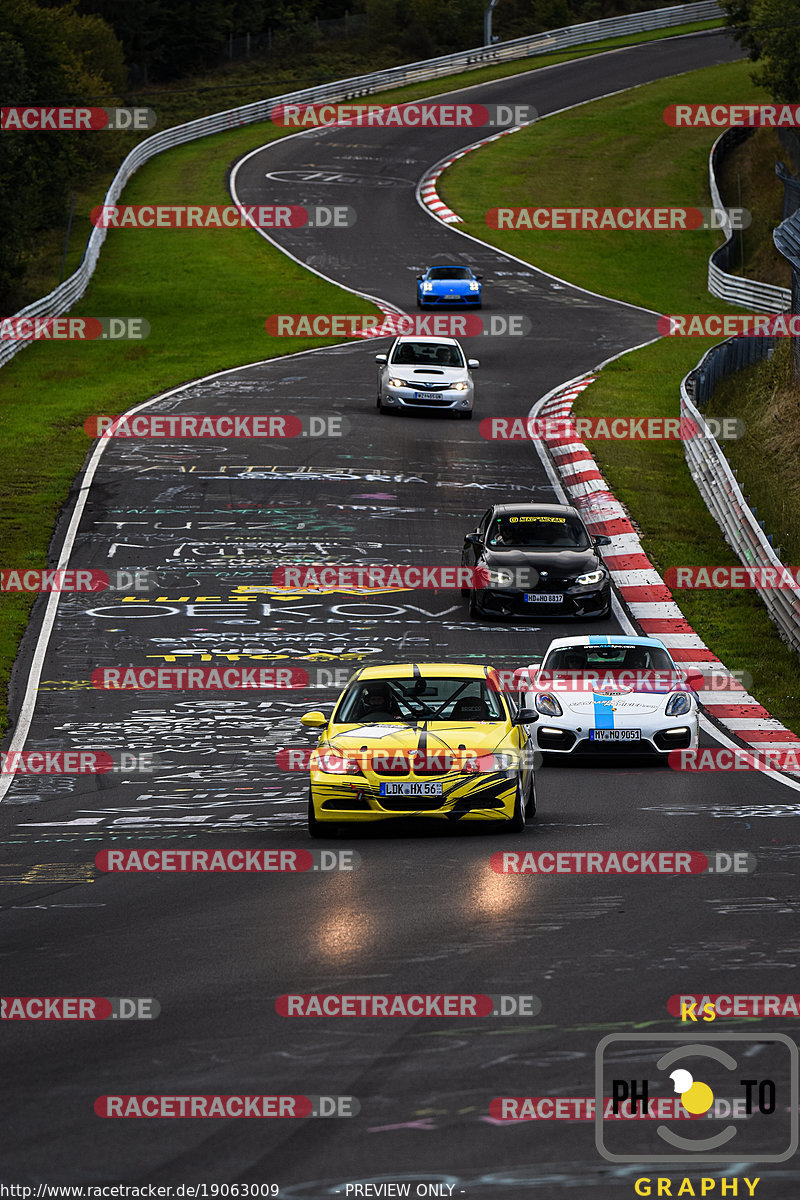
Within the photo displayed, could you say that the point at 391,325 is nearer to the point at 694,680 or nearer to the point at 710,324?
the point at 710,324

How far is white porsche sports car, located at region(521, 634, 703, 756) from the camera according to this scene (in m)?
16.7

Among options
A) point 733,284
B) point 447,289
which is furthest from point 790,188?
point 733,284

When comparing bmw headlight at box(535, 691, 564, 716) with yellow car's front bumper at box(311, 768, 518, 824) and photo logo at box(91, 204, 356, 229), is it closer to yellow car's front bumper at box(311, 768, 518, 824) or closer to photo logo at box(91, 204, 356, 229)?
yellow car's front bumper at box(311, 768, 518, 824)

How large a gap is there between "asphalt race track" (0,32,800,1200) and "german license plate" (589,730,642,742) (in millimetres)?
350

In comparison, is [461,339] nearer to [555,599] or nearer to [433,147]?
[555,599]

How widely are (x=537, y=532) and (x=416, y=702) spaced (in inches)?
429

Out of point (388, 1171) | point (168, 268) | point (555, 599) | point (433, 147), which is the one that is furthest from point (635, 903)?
point (433, 147)

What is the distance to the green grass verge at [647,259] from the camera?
24547 mm

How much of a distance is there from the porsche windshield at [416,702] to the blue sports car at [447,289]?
34.3 meters

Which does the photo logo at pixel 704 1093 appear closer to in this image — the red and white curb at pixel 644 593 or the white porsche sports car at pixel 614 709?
the white porsche sports car at pixel 614 709

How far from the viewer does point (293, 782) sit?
51.6ft

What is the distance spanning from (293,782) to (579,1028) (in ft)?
28.0

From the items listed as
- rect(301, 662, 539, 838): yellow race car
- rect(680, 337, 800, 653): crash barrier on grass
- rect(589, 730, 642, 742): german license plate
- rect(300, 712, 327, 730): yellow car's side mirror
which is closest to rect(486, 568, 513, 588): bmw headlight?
rect(680, 337, 800, 653): crash barrier on grass

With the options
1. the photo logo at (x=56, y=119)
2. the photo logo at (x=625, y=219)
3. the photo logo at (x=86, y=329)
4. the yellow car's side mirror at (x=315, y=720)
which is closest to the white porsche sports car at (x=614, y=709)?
the yellow car's side mirror at (x=315, y=720)
